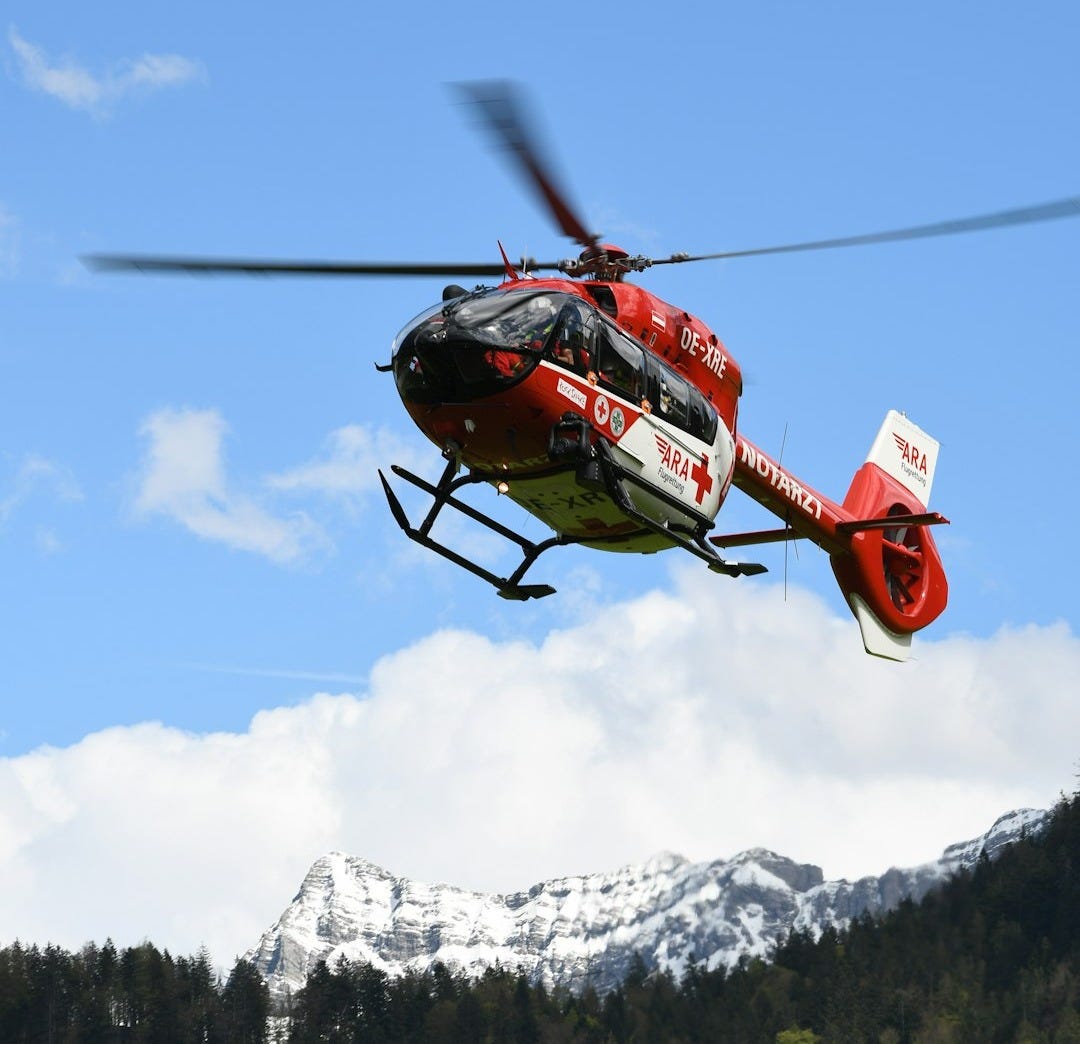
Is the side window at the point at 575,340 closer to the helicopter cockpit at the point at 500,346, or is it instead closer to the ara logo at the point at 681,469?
the helicopter cockpit at the point at 500,346

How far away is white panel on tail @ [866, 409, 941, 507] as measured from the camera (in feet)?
130

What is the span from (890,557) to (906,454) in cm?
406

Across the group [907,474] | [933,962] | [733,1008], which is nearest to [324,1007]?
[733,1008]

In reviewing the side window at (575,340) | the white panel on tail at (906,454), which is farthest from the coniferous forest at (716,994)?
the side window at (575,340)

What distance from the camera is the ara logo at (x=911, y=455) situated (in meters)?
40.3

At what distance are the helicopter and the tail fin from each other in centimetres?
354

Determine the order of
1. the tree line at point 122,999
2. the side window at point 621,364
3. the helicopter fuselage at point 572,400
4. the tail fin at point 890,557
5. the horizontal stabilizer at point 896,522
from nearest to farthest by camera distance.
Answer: the helicopter fuselage at point 572,400 < the side window at point 621,364 < the horizontal stabilizer at point 896,522 < the tail fin at point 890,557 < the tree line at point 122,999

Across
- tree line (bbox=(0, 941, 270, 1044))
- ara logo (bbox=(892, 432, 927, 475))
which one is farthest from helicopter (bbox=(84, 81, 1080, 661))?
tree line (bbox=(0, 941, 270, 1044))

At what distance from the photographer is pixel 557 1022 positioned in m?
139

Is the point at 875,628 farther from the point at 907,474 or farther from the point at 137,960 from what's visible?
the point at 137,960

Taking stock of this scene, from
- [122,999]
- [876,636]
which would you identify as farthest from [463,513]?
[122,999]

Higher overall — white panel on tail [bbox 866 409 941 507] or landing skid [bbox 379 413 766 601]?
white panel on tail [bbox 866 409 941 507]

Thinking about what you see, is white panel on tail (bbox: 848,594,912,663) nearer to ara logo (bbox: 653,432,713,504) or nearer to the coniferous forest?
ara logo (bbox: 653,432,713,504)

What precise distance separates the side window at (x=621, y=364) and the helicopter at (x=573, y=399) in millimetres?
25
